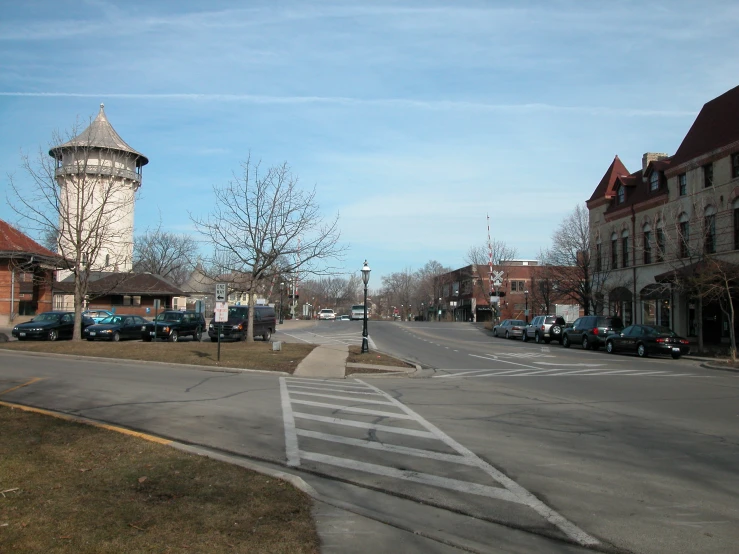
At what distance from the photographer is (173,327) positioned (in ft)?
108

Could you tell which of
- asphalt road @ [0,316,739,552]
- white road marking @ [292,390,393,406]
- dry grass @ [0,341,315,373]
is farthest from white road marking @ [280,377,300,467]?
dry grass @ [0,341,315,373]

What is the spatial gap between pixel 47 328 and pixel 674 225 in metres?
34.9

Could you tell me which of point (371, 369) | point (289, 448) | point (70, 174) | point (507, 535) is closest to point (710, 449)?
point (507, 535)

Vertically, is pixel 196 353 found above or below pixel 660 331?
below

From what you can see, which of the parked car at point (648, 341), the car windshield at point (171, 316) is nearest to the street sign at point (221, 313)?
the car windshield at point (171, 316)

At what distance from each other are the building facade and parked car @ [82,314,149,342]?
2718 centimetres

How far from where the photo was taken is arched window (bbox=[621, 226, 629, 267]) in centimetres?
4331

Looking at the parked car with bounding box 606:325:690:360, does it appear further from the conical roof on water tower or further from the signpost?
the conical roof on water tower

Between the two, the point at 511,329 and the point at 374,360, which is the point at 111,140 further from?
the point at 374,360

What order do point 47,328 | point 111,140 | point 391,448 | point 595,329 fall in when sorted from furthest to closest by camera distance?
point 111,140
point 595,329
point 47,328
point 391,448

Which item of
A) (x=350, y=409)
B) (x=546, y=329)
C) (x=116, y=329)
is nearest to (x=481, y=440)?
(x=350, y=409)

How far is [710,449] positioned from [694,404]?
4972mm

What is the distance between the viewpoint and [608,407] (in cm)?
1277

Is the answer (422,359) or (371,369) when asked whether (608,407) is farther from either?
(422,359)
